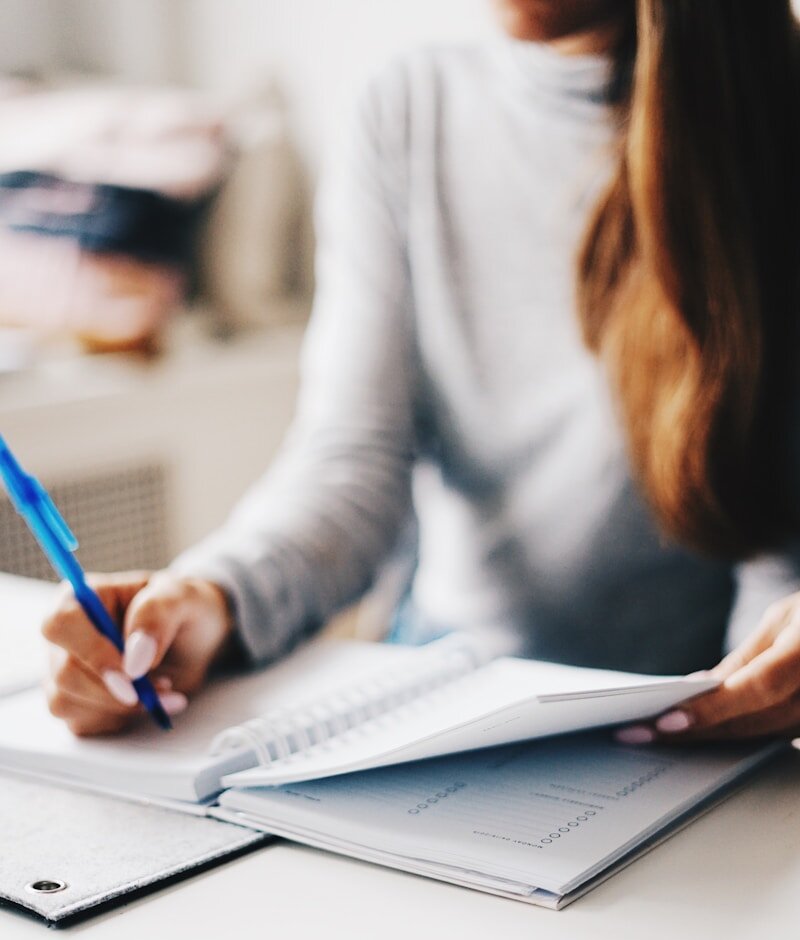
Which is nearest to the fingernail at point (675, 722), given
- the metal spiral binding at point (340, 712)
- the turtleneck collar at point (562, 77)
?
the metal spiral binding at point (340, 712)

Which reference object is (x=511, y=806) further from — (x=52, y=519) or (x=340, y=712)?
(x=52, y=519)

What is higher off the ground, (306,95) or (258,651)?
(306,95)

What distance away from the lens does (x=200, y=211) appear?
6.16 feet

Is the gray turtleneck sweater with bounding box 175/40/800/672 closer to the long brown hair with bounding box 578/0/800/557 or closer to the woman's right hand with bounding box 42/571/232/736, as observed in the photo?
the long brown hair with bounding box 578/0/800/557

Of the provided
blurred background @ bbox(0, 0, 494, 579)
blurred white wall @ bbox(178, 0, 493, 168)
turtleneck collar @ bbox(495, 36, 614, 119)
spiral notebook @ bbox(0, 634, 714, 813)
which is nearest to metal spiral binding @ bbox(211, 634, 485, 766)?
spiral notebook @ bbox(0, 634, 714, 813)

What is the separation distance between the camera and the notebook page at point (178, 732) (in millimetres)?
572

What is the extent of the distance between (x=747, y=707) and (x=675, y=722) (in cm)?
4

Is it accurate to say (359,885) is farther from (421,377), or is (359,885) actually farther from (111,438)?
(111,438)

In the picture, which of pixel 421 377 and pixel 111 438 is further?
pixel 111 438

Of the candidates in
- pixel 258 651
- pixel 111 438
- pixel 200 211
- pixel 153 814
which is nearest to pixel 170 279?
pixel 200 211

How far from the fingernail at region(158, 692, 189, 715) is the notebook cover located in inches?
2.9

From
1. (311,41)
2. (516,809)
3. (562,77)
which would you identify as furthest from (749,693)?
(311,41)

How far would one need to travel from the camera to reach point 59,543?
0.63 m

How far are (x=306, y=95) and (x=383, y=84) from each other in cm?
103
